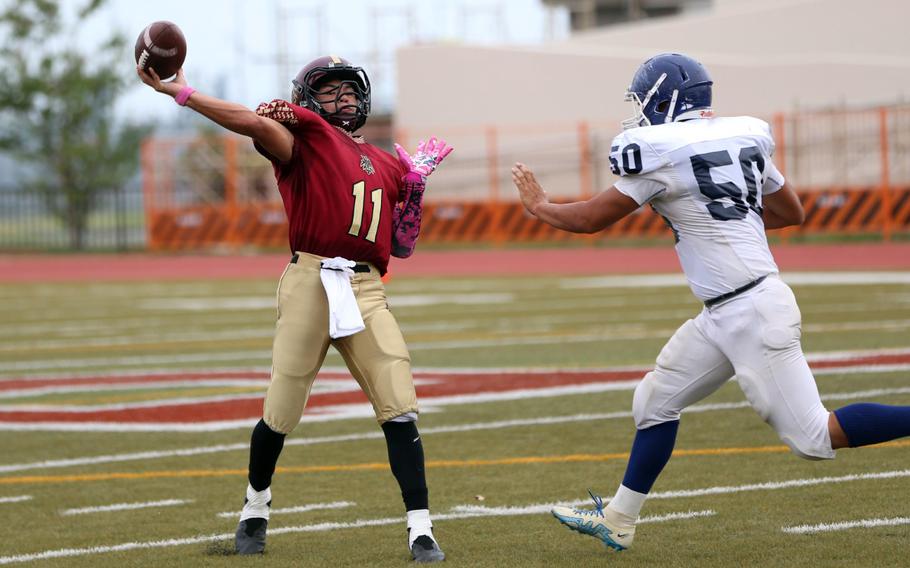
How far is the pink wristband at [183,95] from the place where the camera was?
5344 millimetres

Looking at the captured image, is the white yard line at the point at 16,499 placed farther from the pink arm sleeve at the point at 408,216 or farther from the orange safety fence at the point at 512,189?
the orange safety fence at the point at 512,189

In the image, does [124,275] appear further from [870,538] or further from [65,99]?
[870,538]

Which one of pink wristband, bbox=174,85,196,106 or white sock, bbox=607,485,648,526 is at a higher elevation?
pink wristband, bbox=174,85,196,106

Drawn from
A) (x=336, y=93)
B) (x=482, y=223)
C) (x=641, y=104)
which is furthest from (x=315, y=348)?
(x=482, y=223)

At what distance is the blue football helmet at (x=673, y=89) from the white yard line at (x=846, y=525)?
162 cm

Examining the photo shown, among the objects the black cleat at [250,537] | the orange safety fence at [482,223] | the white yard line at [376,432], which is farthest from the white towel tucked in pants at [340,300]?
the orange safety fence at [482,223]

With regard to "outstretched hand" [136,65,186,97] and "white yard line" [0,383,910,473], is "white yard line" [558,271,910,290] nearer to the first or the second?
"white yard line" [0,383,910,473]

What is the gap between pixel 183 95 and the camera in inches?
211

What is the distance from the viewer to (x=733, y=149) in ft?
17.3

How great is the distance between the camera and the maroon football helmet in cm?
574

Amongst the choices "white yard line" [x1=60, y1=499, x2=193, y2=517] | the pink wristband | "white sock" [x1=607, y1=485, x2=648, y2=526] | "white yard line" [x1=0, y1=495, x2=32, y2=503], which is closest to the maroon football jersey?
the pink wristband

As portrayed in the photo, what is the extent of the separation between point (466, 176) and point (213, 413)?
85.5ft

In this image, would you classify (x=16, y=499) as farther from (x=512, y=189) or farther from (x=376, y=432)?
(x=512, y=189)

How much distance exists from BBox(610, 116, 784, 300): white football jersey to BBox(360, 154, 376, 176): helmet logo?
999 millimetres
